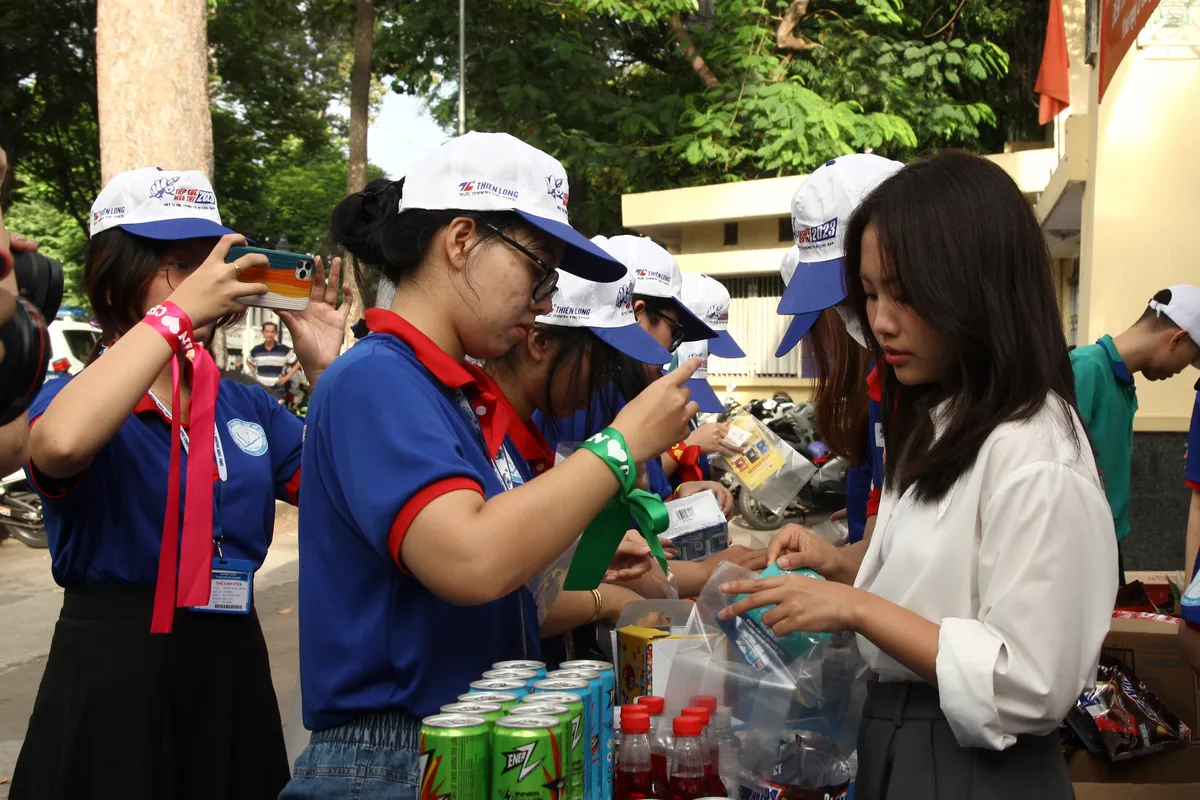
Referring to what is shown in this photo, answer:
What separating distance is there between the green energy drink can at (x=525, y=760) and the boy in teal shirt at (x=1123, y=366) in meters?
3.91

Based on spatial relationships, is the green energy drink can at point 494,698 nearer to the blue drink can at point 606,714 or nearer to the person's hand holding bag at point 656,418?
the blue drink can at point 606,714

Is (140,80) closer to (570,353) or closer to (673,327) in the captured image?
(673,327)

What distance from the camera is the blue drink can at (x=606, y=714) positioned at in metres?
1.68

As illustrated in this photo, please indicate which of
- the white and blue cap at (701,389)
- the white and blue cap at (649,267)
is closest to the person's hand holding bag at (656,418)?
the white and blue cap at (649,267)

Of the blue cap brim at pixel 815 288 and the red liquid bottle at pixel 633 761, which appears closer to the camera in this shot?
the red liquid bottle at pixel 633 761

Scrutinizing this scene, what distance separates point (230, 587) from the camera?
262 cm

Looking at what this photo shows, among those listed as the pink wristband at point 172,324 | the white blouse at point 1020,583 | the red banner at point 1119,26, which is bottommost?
the white blouse at point 1020,583

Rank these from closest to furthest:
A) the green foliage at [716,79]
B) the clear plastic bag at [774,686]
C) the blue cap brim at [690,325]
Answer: the clear plastic bag at [774,686]
the blue cap brim at [690,325]
the green foliage at [716,79]

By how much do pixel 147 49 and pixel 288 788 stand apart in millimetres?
6531

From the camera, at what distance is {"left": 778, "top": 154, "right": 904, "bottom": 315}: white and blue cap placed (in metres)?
2.93

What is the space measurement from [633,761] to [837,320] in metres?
1.76

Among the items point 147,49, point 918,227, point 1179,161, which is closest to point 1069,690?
point 918,227

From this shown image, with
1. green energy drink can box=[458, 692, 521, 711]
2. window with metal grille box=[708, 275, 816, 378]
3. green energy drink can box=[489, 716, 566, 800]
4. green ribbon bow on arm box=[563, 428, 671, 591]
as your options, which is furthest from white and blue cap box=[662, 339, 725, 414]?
window with metal grille box=[708, 275, 816, 378]

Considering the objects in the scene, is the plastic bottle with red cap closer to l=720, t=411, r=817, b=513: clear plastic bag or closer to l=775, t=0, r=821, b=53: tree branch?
l=720, t=411, r=817, b=513: clear plastic bag
